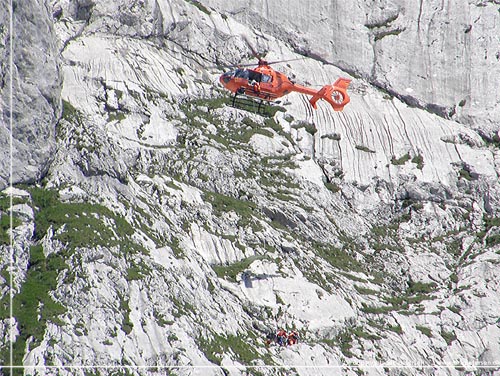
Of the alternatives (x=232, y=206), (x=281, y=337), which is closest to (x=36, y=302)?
(x=281, y=337)

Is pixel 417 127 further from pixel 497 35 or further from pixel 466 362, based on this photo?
pixel 466 362

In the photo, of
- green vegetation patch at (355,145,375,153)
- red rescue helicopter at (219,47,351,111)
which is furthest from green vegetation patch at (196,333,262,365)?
green vegetation patch at (355,145,375,153)

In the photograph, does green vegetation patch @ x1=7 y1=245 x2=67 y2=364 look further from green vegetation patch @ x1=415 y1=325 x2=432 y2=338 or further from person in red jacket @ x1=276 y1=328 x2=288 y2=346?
green vegetation patch @ x1=415 y1=325 x2=432 y2=338

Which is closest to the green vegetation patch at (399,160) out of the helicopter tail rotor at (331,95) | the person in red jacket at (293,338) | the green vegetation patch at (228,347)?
the helicopter tail rotor at (331,95)

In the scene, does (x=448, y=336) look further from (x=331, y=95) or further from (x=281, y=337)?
(x=331, y=95)

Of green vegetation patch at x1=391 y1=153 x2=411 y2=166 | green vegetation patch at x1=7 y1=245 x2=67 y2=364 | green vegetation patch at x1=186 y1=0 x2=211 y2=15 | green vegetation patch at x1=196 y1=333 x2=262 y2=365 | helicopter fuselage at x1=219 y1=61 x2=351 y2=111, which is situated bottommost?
green vegetation patch at x1=196 y1=333 x2=262 y2=365

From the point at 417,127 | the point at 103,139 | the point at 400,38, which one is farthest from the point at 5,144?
the point at 400,38
